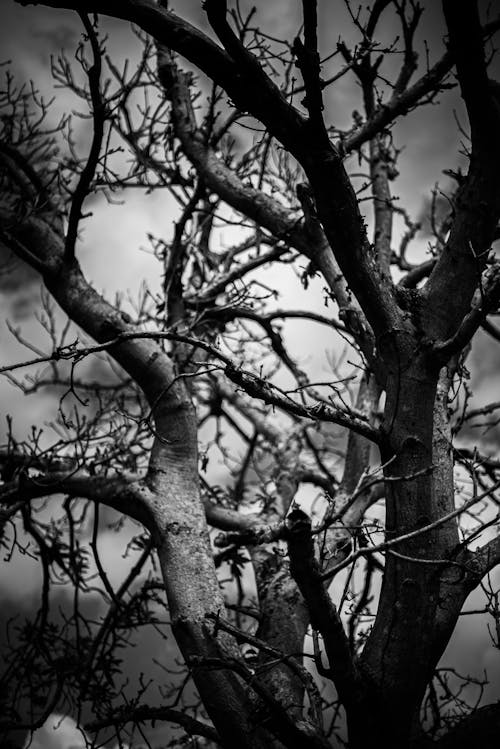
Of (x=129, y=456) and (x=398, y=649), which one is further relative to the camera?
(x=129, y=456)

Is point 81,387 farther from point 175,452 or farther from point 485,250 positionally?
point 485,250

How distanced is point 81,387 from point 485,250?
369cm

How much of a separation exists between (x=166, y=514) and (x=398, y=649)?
49.5 inches

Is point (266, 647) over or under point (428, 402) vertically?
under

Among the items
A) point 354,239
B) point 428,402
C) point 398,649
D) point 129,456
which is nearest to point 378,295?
point 354,239

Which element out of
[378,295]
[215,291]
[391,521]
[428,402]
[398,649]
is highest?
[215,291]

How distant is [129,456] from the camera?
3.96 m

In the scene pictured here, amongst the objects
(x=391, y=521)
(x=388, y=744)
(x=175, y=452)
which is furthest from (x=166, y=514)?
(x=388, y=744)

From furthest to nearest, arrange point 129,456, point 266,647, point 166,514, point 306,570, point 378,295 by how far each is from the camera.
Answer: point 129,456, point 166,514, point 378,295, point 266,647, point 306,570

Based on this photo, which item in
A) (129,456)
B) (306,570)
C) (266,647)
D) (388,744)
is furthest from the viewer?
(129,456)

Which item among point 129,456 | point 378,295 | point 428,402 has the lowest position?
point 428,402

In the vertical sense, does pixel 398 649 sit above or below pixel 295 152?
below

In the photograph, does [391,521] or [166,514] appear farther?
[166,514]

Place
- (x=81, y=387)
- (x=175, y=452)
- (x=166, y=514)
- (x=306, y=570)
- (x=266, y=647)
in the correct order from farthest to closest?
1. (x=81, y=387)
2. (x=175, y=452)
3. (x=166, y=514)
4. (x=266, y=647)
5. (x=306, y=570)
